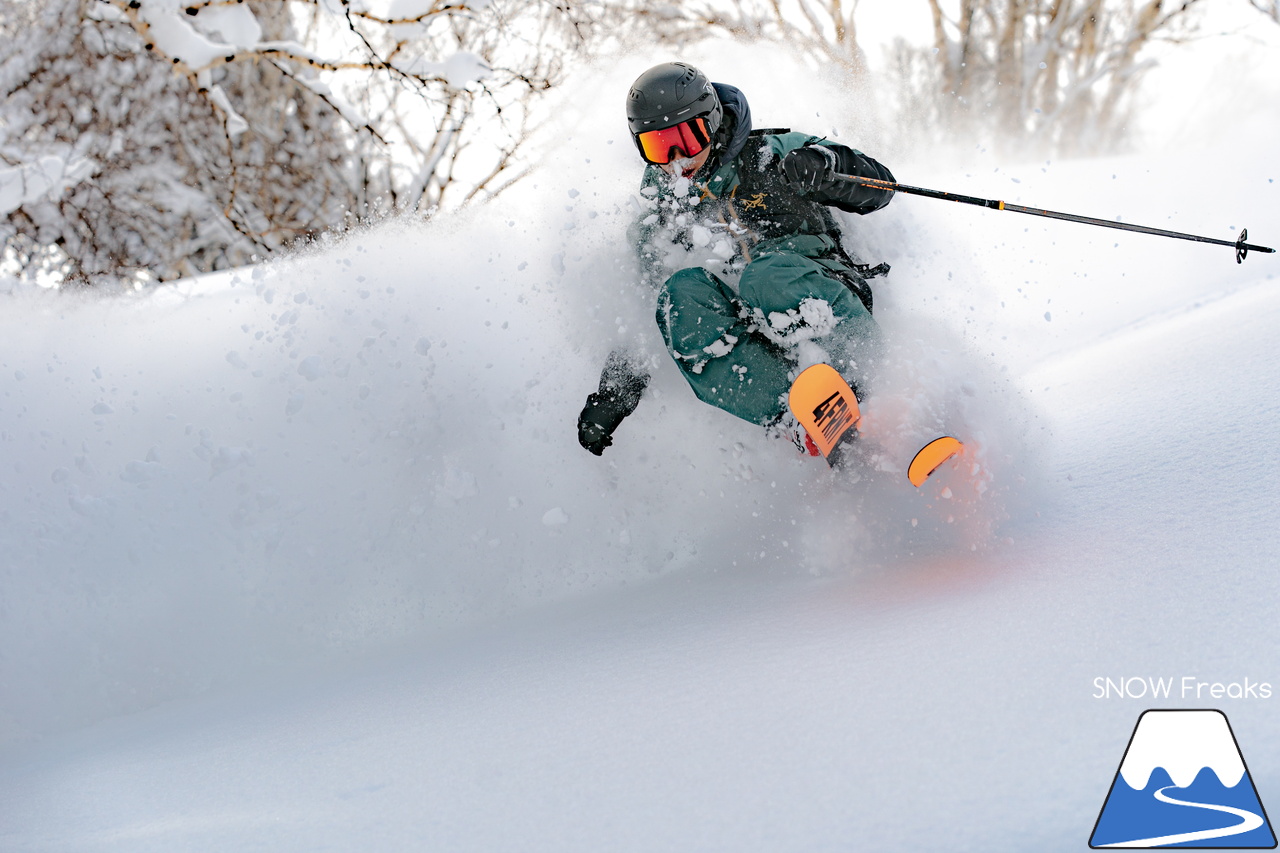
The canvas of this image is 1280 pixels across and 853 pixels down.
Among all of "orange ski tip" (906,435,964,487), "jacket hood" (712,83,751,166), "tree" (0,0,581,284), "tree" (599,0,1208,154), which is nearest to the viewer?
"orange ski tip" (906,435,964,487)

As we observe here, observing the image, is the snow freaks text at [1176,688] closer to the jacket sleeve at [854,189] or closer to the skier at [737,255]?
the skier at [737,255]

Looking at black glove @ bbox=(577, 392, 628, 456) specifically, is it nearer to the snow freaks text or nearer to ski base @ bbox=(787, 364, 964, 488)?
ski base @ bbox=(787, 364, 964, 488)

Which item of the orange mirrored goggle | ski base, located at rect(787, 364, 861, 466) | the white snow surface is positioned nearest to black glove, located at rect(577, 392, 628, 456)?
the white snow surface

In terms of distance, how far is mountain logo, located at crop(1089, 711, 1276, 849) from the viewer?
3.83 ft

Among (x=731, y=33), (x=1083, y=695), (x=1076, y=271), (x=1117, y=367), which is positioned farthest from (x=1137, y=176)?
(x=731, y=33)

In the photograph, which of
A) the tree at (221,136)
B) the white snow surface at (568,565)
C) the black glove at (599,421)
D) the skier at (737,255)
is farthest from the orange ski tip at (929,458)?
the tree at (221,136)

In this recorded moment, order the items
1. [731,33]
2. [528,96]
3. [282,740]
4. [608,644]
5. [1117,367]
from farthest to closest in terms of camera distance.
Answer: [731,33] < [528,96] < [1117,367] < [608,644] < [282,740]

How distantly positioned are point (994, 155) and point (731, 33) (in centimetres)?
550

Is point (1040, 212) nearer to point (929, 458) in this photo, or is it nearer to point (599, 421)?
point (929, 458)

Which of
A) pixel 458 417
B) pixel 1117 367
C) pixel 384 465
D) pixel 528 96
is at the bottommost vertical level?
pixel 384 465

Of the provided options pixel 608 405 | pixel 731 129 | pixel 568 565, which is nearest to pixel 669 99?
pixel 731 129

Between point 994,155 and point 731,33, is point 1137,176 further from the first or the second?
point 994,155

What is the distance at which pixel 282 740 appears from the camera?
6.02 feet

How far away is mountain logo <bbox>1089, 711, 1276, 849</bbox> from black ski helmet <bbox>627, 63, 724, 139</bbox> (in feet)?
6.01
